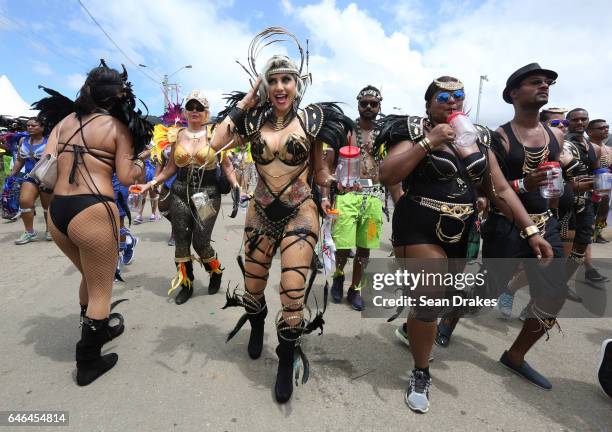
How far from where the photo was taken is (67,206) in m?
2.38

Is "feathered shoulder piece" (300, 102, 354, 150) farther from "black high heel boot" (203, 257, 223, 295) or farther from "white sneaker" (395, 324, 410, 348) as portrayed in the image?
"black high heel boot" (203, 257, 223, 295)

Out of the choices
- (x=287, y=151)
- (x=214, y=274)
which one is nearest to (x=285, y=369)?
(x=287, y=151)

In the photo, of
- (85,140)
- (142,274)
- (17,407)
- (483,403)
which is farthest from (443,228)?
(142,274)

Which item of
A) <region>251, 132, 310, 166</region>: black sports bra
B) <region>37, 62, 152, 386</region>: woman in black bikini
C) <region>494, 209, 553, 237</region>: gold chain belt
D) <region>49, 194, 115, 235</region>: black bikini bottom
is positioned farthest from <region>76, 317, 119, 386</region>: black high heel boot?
<region>494, 209, 553, 237</region>: gold chain belt

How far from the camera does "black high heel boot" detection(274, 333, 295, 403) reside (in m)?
2.38

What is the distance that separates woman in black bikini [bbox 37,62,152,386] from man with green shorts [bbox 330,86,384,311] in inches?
85.4

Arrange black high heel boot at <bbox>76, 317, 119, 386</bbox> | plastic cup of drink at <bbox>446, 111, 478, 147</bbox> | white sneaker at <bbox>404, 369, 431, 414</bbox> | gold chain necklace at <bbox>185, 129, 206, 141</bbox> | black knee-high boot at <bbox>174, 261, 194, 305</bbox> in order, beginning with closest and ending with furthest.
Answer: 1. plastic cup of drink at <bbox>446, 111, 478, 147</bbox>
2. white sneaker at <bbox>404, 369, 431, 414</bbox>
3. black high heel boot at <bbox>76, 317, 119, 386</bbox>
4. gold chain necklace at <bbox>185, 129, 206, 141</bbox>
5. black knee-high boot at <bbox>174, 261, 194, 305</bbox>

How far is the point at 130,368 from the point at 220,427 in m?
1.02

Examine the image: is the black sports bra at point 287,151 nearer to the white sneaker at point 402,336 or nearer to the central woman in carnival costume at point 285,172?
the central woman in carnival costume at point 285,172

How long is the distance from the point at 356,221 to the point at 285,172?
1.70m

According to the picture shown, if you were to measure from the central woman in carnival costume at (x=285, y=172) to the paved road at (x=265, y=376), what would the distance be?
0.37 metres

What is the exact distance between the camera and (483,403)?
7.95ft

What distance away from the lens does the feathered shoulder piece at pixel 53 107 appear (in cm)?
278

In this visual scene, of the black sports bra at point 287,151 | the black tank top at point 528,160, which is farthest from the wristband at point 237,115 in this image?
the black tank top at point 528,160
